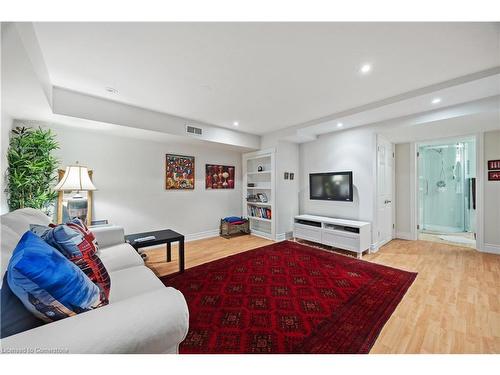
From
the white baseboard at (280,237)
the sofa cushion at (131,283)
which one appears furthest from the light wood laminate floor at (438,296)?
the sofa cushion at (131,283)

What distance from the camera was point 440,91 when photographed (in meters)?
2.27

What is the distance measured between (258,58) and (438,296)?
2896mm

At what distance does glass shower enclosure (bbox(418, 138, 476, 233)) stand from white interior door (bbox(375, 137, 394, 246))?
4.35 feet

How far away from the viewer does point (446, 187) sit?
5.19m

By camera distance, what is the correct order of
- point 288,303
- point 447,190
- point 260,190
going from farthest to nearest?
point 447,190
point 260,190
point 288,303

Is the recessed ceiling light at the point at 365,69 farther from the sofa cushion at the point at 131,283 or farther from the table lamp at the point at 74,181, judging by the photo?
the table lamp at the point at 74,181

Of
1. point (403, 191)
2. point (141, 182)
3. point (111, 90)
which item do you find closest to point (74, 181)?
point (111, 90)

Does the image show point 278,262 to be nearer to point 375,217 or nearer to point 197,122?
point 375,217

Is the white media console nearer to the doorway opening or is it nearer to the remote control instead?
the doorway opening

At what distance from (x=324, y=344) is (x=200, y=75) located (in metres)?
2.58

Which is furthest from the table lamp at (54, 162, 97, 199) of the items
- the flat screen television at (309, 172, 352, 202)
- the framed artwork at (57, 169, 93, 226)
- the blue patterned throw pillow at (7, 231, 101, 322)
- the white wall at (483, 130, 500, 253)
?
the white wall at (483, 130, 500, 253)

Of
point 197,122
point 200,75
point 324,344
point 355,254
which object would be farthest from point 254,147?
point 324,344

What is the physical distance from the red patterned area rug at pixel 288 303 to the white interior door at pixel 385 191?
3.72ft

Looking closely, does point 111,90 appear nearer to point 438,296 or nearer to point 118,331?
point 118,331
